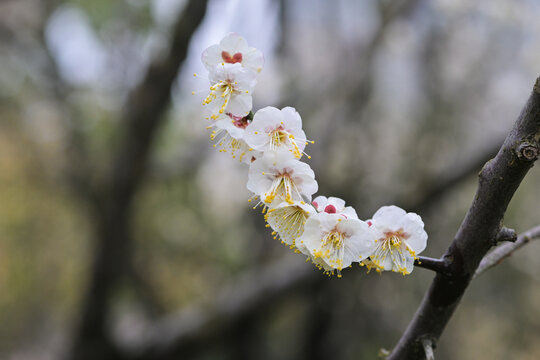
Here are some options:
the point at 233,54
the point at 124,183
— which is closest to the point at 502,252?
the point at 233,54

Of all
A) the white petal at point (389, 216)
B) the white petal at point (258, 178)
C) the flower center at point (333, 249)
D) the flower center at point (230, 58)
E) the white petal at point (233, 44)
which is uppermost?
the white petal at point (233, 44)

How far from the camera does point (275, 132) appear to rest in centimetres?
61

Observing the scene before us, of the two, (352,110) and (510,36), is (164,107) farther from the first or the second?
(510,36)

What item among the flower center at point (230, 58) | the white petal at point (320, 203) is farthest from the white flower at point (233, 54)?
the white petal at point (320, 203)

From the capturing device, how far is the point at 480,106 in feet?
10.5

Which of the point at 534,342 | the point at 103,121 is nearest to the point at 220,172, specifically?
the point at 103,121

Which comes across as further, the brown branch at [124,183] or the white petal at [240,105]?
the brown branch at [124,183]

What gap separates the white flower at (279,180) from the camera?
591mm

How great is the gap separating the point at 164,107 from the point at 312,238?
156 cm

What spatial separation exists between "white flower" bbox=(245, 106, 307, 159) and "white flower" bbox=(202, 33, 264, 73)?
11 cm

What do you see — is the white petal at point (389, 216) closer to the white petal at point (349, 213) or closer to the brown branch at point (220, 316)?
the white petal at point (349, 213)

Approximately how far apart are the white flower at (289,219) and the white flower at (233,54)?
0.72 feet

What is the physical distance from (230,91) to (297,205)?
18 cm

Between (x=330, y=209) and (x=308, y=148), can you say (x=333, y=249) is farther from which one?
(x=308, y=148)
